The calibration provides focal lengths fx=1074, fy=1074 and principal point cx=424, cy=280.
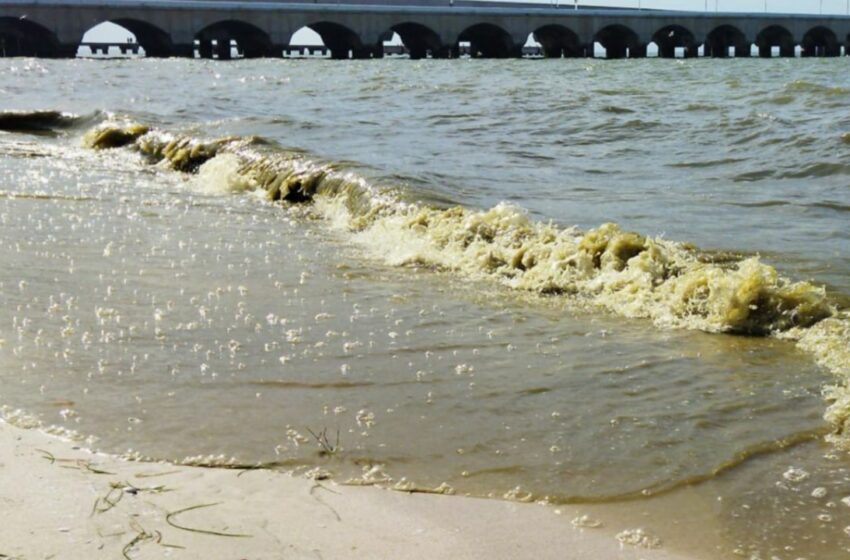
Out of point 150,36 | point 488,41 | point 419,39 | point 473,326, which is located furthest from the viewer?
point 488,41

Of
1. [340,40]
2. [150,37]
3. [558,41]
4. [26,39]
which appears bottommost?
[26,39]

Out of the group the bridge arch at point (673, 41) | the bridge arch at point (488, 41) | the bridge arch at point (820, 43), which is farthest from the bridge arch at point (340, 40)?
the bridge arch at point (820, 43)

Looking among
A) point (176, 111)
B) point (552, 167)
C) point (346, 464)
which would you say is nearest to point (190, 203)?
point (552, 167)

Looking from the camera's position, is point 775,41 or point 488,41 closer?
point 488,41

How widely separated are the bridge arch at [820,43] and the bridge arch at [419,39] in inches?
1332

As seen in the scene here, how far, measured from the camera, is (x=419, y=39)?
77188 millimetres

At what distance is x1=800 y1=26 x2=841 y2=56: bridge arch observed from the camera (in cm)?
9000

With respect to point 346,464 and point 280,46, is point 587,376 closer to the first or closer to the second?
point 346,464

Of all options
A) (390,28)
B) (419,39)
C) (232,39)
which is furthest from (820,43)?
(232,39)

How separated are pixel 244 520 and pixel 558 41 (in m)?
81.0

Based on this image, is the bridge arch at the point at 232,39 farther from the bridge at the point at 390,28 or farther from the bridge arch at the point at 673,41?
the bridge arch at the point at 673,41

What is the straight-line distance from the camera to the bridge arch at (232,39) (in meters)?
69.8

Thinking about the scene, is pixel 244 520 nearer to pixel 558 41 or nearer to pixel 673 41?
pixel 558 41

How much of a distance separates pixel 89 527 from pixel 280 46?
69424mm
